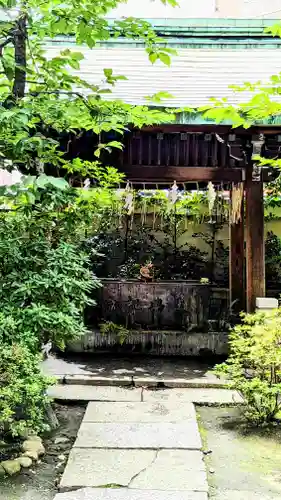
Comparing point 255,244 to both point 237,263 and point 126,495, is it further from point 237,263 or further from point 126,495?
point 126,495

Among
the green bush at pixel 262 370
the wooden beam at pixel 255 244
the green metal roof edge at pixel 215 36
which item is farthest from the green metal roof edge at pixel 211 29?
the green bush at pixel 262 370

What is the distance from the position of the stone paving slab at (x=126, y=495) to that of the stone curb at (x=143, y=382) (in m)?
2.85

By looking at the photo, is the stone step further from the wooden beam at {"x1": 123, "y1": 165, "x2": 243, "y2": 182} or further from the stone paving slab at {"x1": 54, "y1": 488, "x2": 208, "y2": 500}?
the wooden beam at {"x1": 123, "y1": 165, "x2": 243, "y2": 182}

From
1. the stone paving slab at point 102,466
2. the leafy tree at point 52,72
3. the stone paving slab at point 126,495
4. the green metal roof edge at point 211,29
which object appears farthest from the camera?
the green metal roof edge at point 211,29

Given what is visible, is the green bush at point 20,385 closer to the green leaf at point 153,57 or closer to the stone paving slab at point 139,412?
the stone paving slab at point 139,412

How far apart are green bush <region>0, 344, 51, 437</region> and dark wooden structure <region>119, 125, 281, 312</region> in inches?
148

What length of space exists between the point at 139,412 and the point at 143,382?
1.12 m

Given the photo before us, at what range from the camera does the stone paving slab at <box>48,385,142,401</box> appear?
5.73 meters

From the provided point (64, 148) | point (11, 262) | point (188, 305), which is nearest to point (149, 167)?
point (64, 148)

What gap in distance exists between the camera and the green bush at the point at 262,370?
4.79 metres

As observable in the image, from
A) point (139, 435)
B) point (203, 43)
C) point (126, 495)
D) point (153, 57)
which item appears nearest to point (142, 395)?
point (139, 435)

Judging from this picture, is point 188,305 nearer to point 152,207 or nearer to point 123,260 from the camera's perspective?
point 123,260

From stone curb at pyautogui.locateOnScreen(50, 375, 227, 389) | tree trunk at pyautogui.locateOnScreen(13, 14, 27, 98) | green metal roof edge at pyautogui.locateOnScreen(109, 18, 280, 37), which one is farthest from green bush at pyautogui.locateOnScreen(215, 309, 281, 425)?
green metal roof edge at pyautogui.locateOnScreen(109, 18, 280, 37)

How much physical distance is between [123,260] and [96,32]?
7112 millimetres
